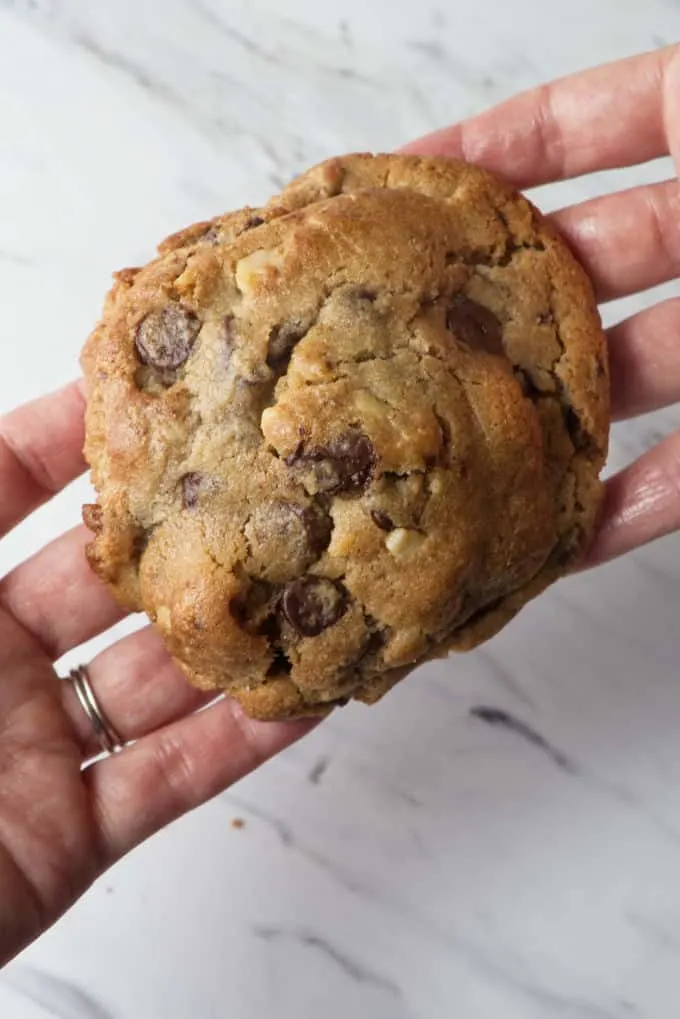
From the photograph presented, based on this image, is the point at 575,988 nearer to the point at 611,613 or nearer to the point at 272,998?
the point at 272,998

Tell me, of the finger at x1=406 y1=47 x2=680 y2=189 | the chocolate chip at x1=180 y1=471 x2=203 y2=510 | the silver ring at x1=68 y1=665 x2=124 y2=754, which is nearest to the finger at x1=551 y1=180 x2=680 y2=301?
the finger at x1=406 y1=47 x2=680 y2=189

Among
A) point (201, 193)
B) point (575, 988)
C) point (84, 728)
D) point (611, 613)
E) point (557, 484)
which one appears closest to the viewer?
point (557, 484)

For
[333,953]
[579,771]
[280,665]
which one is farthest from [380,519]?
[333,953]

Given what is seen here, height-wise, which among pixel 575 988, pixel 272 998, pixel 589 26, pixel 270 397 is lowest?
pixel 575 988

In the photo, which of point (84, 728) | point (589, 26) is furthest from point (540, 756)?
point (589, 26)

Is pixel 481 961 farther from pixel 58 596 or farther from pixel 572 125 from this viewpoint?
pixel 572 125

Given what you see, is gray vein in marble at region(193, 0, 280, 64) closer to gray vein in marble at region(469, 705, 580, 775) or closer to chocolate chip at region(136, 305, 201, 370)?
chocolate chip at region(136, 305, 201, 370)
